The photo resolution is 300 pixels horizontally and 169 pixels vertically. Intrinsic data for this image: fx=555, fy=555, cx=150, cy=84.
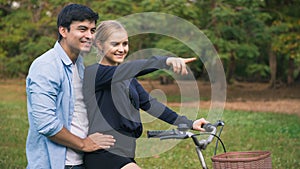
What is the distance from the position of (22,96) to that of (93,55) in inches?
700

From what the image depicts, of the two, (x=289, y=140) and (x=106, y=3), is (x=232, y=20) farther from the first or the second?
(x=289, y=140)

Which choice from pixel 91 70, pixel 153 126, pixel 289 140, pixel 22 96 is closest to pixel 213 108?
pixel 91 70

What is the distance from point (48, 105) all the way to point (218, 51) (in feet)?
48.1

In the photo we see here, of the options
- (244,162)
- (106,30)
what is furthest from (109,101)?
(244,162)

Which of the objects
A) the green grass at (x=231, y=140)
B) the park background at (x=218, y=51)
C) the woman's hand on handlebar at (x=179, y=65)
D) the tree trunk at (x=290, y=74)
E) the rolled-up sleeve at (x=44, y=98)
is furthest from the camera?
the tree trunk at (x=290, y=74)

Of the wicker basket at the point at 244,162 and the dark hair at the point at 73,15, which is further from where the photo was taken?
the dark hair at the point at 73,15

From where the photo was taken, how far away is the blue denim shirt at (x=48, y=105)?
2.79m

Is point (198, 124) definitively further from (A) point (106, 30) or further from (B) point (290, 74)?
(B) point (290, 74)

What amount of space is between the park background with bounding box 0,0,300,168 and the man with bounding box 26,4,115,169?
4072 millimetres

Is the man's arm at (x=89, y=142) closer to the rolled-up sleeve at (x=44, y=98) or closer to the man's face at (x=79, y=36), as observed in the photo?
the rolled-up sleeve at (x=44, y=98)

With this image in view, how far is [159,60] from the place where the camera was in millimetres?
2662

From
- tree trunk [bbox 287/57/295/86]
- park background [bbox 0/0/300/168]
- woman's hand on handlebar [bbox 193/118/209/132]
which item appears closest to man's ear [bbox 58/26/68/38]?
woman's hand on handlebar [bbox 193/118/209/132]

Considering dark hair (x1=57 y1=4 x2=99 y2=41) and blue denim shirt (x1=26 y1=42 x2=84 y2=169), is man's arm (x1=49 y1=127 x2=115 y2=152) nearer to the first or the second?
blue denim shirt (x1=26 y1=42 x2=84 y2=169)

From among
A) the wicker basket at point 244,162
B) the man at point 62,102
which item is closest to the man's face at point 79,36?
the man at point 62,102
